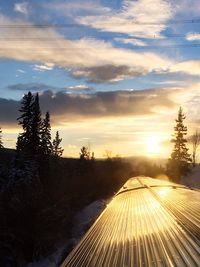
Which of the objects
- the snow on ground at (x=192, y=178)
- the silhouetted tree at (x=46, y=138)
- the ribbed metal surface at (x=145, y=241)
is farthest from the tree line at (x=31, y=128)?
the ribbed metal surface at (x=145, y=241)

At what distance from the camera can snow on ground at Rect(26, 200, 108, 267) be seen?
31172mm

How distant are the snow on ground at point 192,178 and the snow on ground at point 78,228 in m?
16.3

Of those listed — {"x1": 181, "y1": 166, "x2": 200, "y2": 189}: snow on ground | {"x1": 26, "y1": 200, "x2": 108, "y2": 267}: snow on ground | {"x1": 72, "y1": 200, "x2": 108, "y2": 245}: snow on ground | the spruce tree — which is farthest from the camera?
{"x1": 181, "y1": 166, "x2": 200, "y2": 189}: snow on ground

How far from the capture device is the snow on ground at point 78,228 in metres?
31.2

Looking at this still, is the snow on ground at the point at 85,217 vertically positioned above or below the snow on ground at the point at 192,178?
below

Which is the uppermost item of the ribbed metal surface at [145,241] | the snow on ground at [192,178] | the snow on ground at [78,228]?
the snow on ground at [192,178]

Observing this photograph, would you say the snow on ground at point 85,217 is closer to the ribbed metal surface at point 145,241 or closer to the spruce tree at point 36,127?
the spruce tree at point 36,127

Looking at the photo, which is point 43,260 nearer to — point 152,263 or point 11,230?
point 11,230

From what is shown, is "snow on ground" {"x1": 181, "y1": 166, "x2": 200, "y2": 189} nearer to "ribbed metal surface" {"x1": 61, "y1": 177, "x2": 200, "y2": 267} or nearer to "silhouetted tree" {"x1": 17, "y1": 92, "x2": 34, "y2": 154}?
"silhouetted tree" {"x1": 17, "y1": 92, "x2": 34, "y2": 154}

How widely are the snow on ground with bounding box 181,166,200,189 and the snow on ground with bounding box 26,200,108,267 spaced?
644 inches

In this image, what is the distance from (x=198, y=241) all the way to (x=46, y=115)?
7077 cm

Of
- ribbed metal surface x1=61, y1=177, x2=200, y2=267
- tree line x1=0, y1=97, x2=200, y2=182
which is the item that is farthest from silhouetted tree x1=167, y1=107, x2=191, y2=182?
ribbed metal surface x1=61, y1=177, x2=200, y2=267

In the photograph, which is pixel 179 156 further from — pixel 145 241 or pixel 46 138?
pixel 145 241

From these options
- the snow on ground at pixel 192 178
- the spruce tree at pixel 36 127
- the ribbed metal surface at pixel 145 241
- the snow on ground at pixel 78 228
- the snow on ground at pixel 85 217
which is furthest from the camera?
the snow on ground at pixel 192 178
